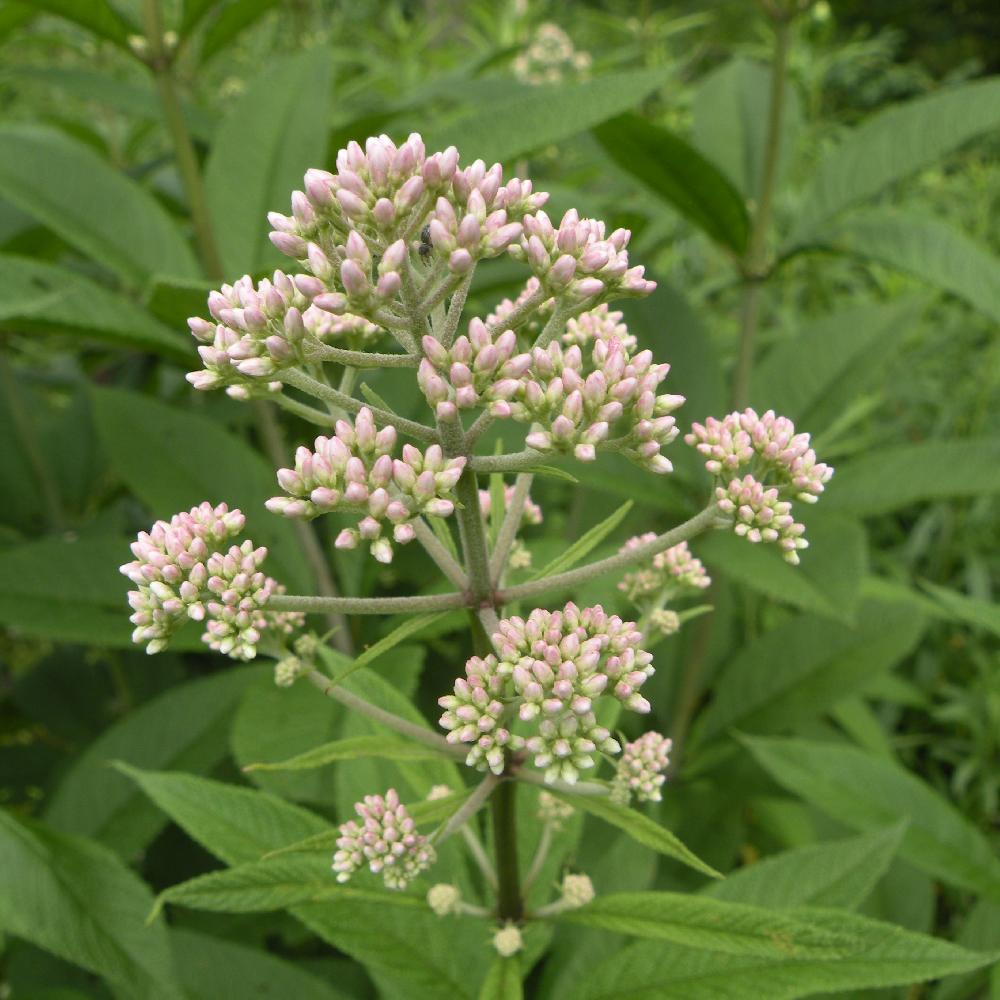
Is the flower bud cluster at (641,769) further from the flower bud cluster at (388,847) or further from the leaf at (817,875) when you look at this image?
the leaf at (817,875)

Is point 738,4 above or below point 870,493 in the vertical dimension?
above

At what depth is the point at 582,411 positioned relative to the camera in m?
1.43

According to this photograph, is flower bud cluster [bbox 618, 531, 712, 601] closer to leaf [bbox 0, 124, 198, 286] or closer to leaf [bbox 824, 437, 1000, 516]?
leaf [bbox 824, 437, 1000, 516]

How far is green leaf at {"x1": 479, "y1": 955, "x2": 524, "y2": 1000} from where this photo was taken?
1.81m

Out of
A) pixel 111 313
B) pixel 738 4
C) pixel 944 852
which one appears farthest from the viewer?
pixel 738 4

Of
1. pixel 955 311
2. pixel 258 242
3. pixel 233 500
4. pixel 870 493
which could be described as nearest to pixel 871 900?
pixel 870 493

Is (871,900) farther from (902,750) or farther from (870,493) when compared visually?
(902,750)

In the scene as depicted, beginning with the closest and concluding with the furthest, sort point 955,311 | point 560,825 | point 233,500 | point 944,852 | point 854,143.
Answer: point 560,825, point 944,852, point 233,500, point 854,143, point 955,311

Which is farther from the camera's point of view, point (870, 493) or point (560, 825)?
point (870, 493)

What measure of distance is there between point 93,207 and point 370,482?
2.13 meters

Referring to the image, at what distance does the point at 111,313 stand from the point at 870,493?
2467mm

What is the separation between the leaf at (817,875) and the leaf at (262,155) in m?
2.26

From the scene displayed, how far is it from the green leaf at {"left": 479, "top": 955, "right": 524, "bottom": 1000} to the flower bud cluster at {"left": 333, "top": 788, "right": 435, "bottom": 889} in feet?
1.13

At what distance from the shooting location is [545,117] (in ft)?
9.20
